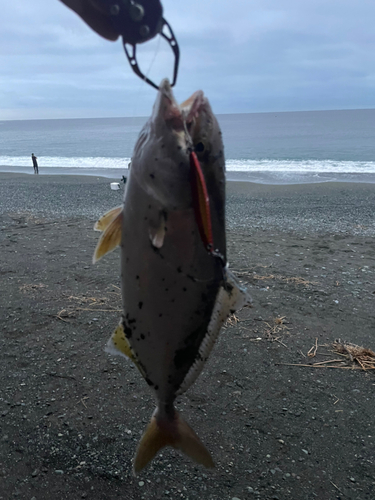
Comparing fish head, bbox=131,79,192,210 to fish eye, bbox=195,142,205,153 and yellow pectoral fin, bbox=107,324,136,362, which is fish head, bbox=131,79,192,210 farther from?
yellow pectoral fin, bbox=107,324,136,362

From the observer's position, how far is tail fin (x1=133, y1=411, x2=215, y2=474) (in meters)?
2.41

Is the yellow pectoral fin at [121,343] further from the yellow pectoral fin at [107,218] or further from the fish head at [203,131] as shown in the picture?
the fish head at [203,131]

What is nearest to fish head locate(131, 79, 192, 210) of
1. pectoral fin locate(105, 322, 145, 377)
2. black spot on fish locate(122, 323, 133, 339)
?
black spot on fish locate(122, 323, 133, 339)

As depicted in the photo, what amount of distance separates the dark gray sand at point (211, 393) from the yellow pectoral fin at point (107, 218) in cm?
293

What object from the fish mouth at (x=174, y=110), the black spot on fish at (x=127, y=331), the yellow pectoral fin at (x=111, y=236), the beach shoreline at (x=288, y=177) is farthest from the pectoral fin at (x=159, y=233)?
the beach shoreline at (x=288, y=177)

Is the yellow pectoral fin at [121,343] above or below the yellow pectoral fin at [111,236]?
below

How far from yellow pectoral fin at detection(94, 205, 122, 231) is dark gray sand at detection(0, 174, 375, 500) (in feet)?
9.62

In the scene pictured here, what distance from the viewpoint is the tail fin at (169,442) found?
241cm

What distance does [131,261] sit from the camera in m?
2.14

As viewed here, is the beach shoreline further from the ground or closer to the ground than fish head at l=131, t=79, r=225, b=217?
closer to the ground

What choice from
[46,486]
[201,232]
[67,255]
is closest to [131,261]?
[201,232]

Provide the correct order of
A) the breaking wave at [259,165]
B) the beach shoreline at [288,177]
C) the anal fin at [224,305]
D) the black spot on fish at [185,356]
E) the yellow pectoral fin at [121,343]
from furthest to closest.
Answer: the breaking wave at [259,165] → the beach shoreline at [288,177] → the yellow pectoral fin at [121,343] → the black spot on fish at [185,356] → the anal fin at [224,305]

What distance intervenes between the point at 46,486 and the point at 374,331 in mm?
5408

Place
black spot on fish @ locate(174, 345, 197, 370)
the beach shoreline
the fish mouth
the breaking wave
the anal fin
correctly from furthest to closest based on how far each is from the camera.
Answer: the breaking wave → the beach shoreline → black spot on fish @ locate(174, 345, 197, 370) → the anal fin → the fish mouth
